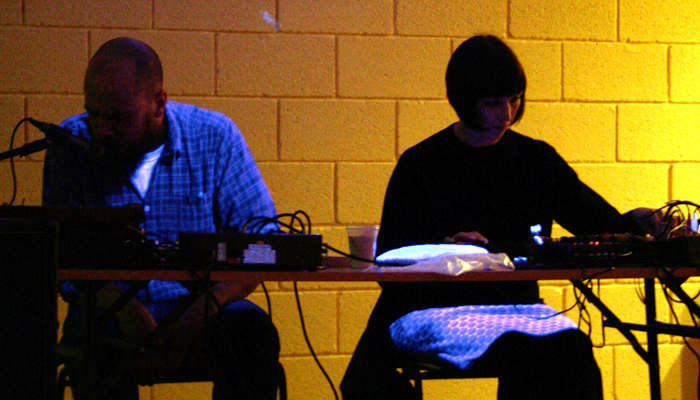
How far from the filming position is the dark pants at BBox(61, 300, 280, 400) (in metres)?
1.51

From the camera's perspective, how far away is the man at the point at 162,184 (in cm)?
154

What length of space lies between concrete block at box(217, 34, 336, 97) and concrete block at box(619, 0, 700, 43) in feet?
3.67

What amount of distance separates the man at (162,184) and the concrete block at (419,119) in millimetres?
679

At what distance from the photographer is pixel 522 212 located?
189cm

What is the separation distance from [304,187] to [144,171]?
25.6 inches

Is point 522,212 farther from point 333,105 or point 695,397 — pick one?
point 695,397

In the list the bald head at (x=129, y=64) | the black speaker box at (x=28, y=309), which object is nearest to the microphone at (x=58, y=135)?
the black speaker box at (x=28, y=309)

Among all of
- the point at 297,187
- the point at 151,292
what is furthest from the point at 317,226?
the point at 151,292

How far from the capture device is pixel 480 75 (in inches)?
70.6

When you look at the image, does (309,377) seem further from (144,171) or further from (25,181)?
(25,181)

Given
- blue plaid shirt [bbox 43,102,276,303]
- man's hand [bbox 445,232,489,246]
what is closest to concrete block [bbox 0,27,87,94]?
→ blue plaid shirt [bbox 43,102,276,303]

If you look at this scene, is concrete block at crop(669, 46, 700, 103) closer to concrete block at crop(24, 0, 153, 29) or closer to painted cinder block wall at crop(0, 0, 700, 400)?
painted cinder block wall at crop(0, 0, 700, 400)

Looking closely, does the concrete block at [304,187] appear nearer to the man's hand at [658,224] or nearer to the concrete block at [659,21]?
the man's hand at [658,224]

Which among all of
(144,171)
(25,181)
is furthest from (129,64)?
(25,181)
